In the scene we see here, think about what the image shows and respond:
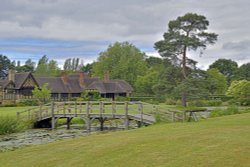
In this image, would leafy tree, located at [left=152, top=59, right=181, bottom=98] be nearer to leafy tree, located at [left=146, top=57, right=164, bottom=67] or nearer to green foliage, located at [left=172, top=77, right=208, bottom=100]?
green foliage, located at [left=172, top=77, right=208, bottom=100]

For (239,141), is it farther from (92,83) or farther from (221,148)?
(92,83)

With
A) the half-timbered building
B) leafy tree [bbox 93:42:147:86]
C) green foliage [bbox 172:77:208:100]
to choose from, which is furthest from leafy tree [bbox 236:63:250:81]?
green foliage [bbox 172:77:208:100]

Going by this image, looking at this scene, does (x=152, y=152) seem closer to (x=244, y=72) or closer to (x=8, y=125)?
(x=8, y=125)

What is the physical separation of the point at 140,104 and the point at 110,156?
16.1m

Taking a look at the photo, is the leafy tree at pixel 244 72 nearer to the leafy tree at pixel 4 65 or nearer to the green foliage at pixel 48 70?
the green foliage at pixel 48 70

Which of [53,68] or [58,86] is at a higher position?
[53,68]

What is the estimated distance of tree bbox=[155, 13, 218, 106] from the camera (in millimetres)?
44312

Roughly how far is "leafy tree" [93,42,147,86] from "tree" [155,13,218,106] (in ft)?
153

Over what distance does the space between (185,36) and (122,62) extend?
159 feet

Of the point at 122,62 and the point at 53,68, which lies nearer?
the point at 122,62

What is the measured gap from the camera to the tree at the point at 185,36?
44312 mm

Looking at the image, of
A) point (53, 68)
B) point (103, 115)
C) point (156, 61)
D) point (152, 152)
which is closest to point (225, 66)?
point (53, 68)

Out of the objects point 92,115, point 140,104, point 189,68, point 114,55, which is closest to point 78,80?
point 114,55

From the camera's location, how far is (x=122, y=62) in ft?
303
